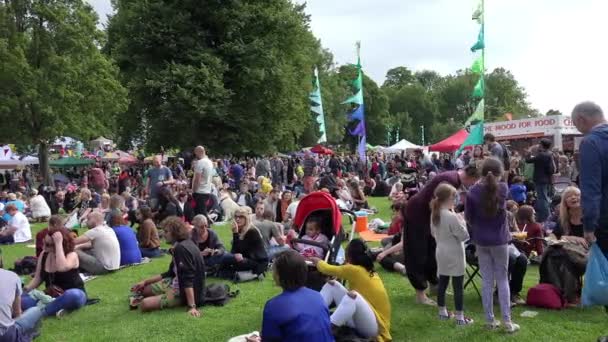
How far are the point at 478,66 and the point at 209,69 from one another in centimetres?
1431

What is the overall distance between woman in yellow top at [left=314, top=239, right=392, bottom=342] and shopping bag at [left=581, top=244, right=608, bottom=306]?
5.95ft

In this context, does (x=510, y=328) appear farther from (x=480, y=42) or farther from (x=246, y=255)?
(x=480, y=42)

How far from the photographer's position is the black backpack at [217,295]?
7142 millimetres

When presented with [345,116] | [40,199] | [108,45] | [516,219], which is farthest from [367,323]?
[345,116]

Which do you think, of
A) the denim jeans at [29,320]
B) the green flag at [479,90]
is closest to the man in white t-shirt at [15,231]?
the denim jeans at [29,320]

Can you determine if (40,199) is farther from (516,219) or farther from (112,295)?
(516,219)

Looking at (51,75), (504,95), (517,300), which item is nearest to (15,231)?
(517,300)

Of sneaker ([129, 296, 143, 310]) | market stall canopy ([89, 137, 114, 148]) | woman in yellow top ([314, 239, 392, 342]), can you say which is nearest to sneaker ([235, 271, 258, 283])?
sneaker ([129, 296, 143, 310])

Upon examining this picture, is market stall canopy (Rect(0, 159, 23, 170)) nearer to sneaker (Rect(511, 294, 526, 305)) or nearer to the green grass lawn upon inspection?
the green grass lawn

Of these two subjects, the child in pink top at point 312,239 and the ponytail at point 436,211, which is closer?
the ponytail at point 436,211

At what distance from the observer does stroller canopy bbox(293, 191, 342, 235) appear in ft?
23.7

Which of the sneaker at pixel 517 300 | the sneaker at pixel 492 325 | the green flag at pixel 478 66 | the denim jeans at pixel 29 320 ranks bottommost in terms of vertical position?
the sneaker at pixel 517 300

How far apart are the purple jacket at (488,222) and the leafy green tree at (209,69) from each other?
950 inches

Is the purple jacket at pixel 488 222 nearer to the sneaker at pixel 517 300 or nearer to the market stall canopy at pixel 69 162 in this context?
the sneaker at pixel 517 300
